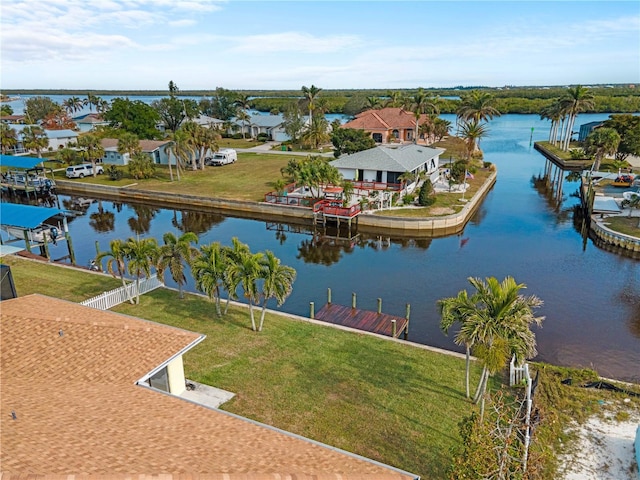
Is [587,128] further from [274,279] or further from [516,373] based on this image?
[274,279]

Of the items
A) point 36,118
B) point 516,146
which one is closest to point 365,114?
point 516,146

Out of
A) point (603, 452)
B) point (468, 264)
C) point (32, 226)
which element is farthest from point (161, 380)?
point (468, 264)

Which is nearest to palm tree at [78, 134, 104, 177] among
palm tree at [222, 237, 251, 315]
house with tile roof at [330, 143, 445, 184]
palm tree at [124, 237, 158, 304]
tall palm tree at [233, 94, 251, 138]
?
house with tile roof at [330, 143, 445, 184]

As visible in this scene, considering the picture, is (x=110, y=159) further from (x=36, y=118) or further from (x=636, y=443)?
(x=36, y=118)

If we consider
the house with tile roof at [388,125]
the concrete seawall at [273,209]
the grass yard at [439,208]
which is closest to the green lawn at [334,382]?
the concrete seawall at [273,209]

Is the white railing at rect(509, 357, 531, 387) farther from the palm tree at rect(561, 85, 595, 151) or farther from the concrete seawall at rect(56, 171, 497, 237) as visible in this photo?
the palm tree at rect(561, 85, 595, 151)

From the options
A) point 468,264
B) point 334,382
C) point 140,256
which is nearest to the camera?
point 334,382
